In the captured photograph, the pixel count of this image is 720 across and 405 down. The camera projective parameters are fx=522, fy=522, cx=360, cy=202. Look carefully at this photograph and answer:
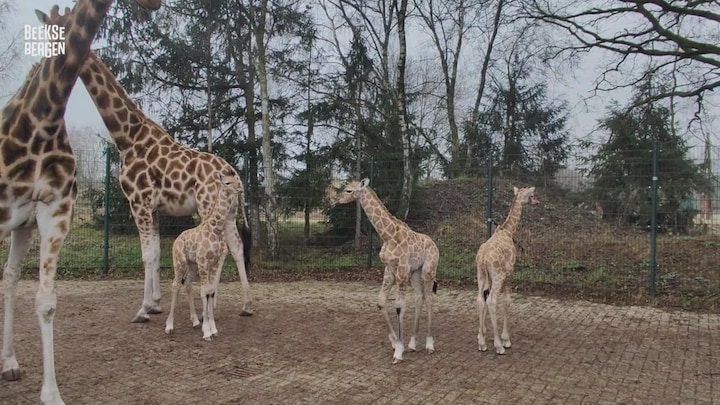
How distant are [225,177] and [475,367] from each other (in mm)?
4032

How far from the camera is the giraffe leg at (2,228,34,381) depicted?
5032 millimetres

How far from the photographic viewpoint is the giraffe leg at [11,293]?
5.03 metres

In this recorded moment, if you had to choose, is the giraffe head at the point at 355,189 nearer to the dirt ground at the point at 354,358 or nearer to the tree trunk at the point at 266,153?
the dirt ground at the point at 354,358

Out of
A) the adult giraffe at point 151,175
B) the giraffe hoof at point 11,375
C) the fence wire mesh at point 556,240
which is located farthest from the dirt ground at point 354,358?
the fence wire mesh at point 556,240

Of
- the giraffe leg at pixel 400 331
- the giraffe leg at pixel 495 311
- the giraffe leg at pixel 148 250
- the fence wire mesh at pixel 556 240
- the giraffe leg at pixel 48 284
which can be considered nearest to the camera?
the giraffe leg at pixel 48 284

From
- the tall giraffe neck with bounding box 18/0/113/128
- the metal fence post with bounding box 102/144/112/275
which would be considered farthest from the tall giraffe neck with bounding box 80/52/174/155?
the metal fence post with bounding box 102/144/112/275

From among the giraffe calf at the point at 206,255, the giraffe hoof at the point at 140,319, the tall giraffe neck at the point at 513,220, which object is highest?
the tall giraffe neck at the point at 513,220

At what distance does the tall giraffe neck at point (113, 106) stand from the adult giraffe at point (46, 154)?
3.17 meters

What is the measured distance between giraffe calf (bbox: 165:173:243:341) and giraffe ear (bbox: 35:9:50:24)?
2.92 m

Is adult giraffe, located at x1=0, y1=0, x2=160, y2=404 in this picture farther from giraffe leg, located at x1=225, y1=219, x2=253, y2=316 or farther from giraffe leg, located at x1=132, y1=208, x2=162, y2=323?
giraffe leg, located at x1=225, y1=219, x2=253, y2=316

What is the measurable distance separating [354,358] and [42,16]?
4636 mm

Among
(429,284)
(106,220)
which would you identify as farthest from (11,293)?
(106,220)

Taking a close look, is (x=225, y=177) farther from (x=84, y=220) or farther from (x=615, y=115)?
(x=615, y=115)

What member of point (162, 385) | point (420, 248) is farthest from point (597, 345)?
point (162, 385)
